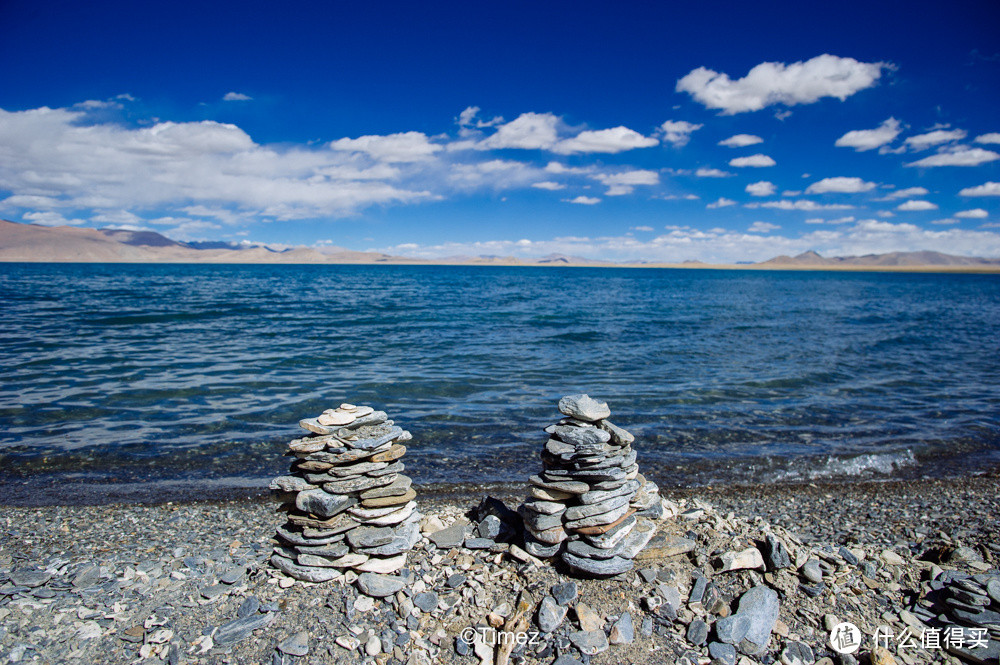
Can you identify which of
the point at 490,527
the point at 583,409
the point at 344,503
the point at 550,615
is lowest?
the point at 550,615

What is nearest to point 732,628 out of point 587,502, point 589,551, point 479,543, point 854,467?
point 589,551

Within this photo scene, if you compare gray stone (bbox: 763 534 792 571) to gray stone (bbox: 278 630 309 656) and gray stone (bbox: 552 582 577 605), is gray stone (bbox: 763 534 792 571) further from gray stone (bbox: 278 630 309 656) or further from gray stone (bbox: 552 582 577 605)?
gray stone (bbox: 278 630 309 656)

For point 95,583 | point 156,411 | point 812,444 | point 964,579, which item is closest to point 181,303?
point 156,411

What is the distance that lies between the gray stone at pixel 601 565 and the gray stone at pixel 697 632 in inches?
30.6

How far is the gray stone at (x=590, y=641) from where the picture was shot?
177 inches

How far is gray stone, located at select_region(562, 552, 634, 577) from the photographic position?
208 inches

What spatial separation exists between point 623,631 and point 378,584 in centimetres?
243

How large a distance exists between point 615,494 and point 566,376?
1112cm

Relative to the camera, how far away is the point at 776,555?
5410mm

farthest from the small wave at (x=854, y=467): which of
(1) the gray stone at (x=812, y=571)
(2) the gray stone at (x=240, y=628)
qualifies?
(2) the gray stone at (x=240, y=628)

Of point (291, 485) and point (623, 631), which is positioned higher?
point (291, 485)

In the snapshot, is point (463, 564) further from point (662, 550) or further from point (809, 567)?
point (809, 567)

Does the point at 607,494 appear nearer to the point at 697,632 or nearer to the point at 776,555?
the point at 697,632

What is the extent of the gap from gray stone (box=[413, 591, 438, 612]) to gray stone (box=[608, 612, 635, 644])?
5.57 feet
